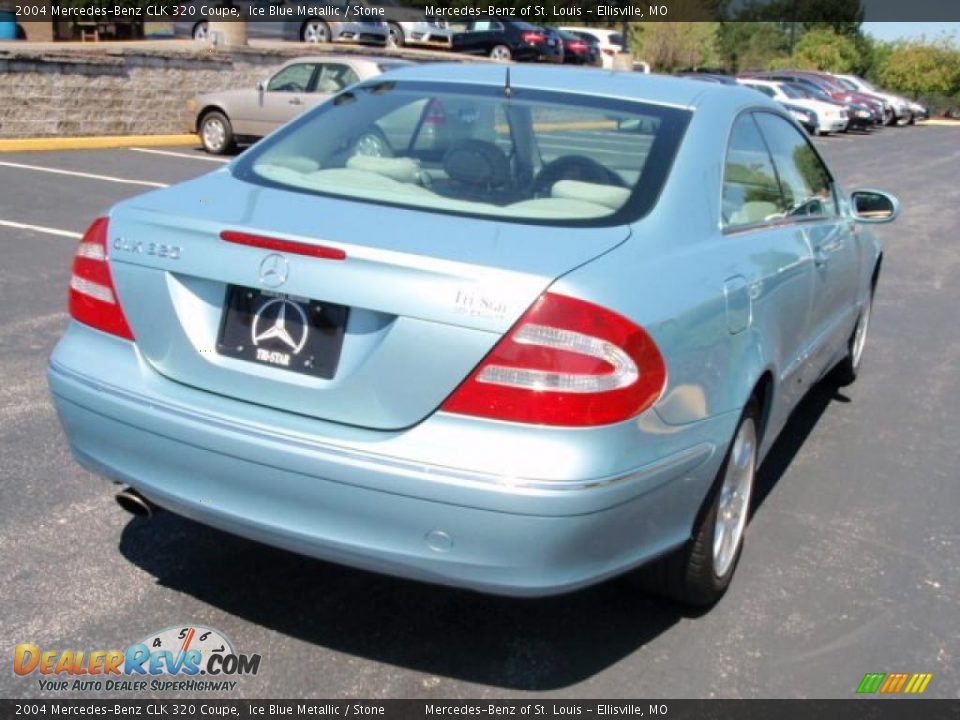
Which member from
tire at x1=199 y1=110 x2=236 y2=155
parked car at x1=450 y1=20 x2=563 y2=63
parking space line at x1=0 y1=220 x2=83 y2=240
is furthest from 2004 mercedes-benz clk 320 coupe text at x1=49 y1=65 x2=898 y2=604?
parked car at x1=450 y1=20 x2=563 y2=63

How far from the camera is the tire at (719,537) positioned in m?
3.52

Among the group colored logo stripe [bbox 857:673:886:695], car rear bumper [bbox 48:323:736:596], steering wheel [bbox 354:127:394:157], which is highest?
steering wheel [bbox 354:127:394:157]

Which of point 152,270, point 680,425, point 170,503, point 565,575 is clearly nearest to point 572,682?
point 565,575

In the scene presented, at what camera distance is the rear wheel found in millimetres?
3521

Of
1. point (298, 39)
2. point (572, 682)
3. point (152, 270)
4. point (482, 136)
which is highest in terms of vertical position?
point (482, 136)

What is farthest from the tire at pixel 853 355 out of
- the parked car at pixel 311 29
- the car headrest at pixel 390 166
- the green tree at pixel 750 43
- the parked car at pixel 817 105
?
the green tree at pixel 750 43

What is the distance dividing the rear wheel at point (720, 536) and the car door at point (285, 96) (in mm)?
13018

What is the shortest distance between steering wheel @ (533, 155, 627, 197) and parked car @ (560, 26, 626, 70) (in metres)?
35.3

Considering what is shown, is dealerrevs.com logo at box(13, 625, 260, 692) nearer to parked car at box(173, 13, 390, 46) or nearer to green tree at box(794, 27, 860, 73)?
parked car at box(173, 13, 390, 46)

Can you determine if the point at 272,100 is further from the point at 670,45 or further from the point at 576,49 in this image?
the point at 670,45

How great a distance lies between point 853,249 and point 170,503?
3.66m

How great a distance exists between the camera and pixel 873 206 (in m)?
5.70
